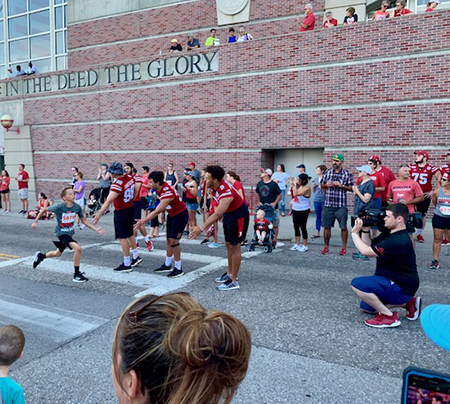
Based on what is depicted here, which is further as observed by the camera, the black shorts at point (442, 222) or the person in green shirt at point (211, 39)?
the person in green shirt at point (211, 39)

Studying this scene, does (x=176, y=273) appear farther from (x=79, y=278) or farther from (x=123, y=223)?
(x=79, y=278)

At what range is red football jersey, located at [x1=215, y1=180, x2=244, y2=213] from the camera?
659cm

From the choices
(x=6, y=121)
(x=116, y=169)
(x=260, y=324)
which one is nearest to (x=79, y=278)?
(x=116, y=169)

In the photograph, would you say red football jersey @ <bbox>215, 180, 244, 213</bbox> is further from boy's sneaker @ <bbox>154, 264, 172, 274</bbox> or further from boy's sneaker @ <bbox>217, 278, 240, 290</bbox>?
boy's sneaker @ <bbox>154, 264, 172, 274</bbox>

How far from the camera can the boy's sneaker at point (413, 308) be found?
5.22 meters

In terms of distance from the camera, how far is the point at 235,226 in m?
6.77

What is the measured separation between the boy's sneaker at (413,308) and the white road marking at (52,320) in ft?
12.8

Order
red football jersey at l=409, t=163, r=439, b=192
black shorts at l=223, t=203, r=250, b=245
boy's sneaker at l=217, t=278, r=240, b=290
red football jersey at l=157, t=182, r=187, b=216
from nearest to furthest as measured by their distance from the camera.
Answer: boy's sneaker at l=217, t=278, r=240, b=290, black shorts at l=223, t=203, r=250, b=245, red football jersey at l=157, t=182, r=187, b=216, red football jersey at l=409, t=163, r=439, b=192

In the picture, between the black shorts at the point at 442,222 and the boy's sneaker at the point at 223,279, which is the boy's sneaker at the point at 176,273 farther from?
the black shorts at the point at 442,222

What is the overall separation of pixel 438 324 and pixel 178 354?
0.88 m

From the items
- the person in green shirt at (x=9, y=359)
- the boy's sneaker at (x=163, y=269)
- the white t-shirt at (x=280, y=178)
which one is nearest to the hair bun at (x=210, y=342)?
the person in green shirt at (x=9, y=359)

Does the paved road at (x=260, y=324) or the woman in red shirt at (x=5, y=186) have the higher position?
the woman in red shirt at (x=5, y=186)

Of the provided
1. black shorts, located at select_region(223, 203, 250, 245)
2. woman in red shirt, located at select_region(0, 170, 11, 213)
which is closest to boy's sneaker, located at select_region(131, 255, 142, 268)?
black shorts, located at select_region(223, 203, 250, 245)

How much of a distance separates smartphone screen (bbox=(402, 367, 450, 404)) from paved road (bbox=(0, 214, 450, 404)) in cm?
214
